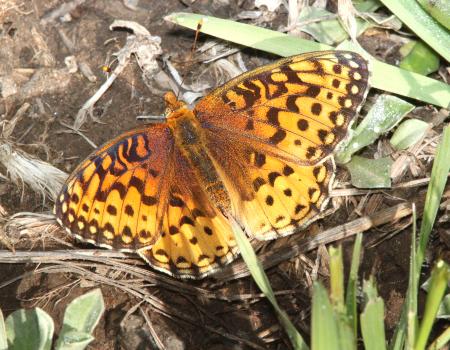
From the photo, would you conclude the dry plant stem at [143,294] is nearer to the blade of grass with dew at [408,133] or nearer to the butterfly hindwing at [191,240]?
the butterfly hindwing at [191,240]

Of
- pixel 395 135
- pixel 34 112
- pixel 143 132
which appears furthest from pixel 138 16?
pixel 395 135

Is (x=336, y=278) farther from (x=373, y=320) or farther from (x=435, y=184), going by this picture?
(x=435, y=184)

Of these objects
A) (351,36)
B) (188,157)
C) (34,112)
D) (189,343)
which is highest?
(351,36)

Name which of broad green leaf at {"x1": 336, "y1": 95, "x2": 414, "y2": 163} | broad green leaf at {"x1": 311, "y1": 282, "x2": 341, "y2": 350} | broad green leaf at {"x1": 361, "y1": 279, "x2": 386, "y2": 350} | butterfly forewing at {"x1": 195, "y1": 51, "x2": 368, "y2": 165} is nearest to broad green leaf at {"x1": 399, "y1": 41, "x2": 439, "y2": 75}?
broad green leaf at {"x1": 336, "y1": 95, "x2": 414, "y2": 163}

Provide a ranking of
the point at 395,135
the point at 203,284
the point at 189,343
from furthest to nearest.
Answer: the point at 395,135 < the point at 203,284 < the point at 189,343

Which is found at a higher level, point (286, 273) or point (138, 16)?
point (138, 16)

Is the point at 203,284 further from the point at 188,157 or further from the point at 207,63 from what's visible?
the point at 207,63

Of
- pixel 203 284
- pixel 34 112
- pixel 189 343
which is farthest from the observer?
pixel 34 112

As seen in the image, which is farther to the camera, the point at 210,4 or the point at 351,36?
the point at 210,4
